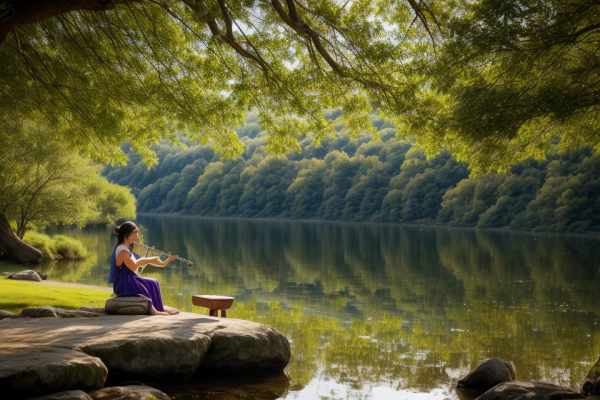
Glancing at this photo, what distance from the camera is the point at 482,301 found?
18.0 metres

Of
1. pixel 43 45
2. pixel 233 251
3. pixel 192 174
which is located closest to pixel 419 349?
pixel 43 45

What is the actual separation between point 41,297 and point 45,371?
764 cm

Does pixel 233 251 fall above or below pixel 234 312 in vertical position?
above

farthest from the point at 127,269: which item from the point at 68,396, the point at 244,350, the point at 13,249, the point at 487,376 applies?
the point at 13,249

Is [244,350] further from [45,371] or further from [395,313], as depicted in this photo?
[395,313]

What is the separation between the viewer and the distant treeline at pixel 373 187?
7138 centimetres

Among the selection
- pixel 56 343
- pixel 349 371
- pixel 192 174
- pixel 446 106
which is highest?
pixel 192 174

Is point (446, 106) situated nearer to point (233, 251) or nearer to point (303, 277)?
point (303, 277)

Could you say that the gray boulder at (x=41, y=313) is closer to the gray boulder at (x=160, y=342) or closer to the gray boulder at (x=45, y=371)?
the gray boulder at (x=160, y=342)

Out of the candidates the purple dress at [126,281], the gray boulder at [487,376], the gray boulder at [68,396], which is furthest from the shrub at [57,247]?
the gray boulder at [487,376]

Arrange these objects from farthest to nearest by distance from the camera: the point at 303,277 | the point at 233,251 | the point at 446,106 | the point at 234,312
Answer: the point at 233,251, the point at 303,277, the point at 234,312, the point at 446,106

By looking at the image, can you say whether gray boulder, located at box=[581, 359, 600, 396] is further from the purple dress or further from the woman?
the purple dress

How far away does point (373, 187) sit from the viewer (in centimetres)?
11069

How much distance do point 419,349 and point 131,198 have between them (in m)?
55.9
